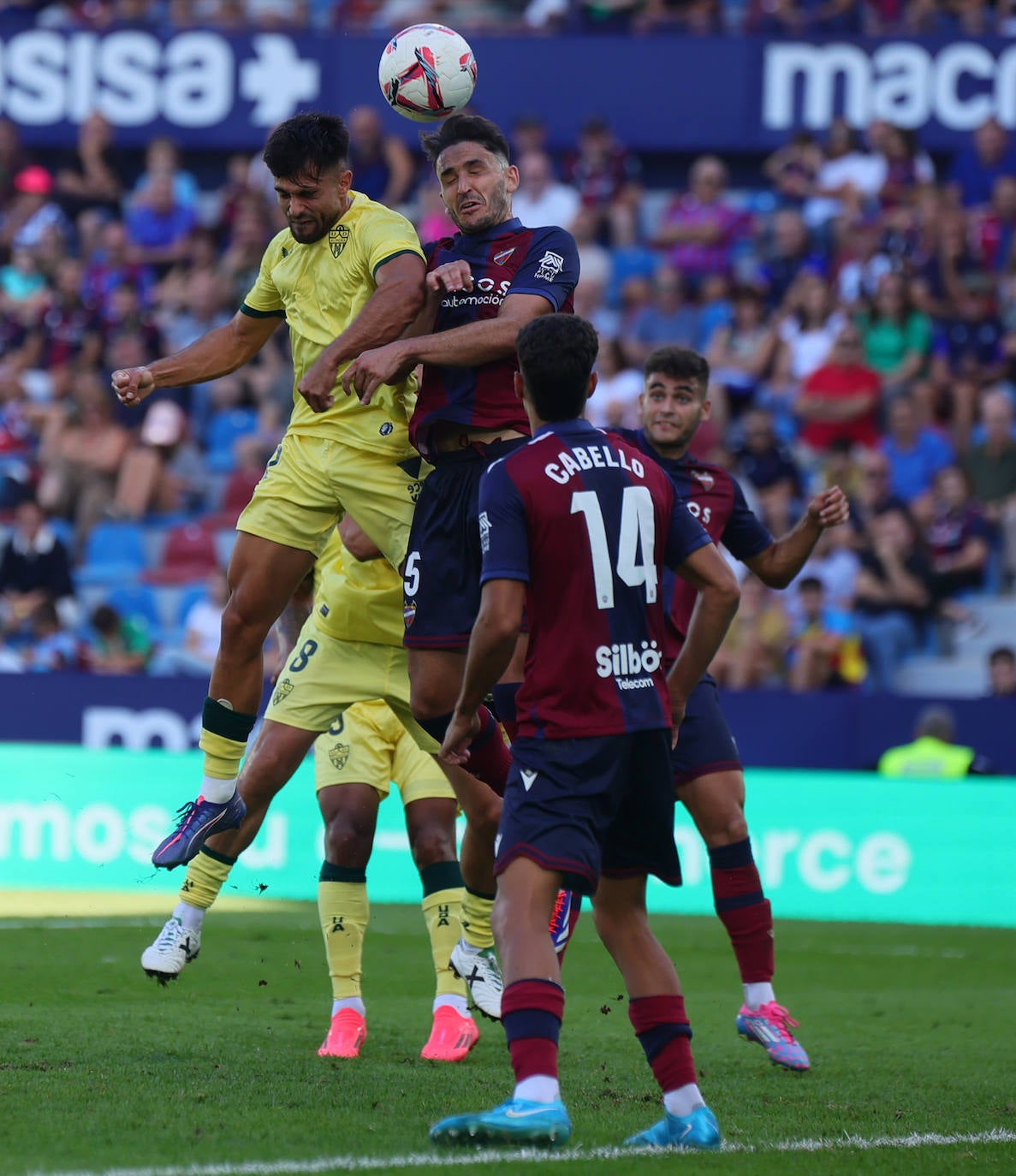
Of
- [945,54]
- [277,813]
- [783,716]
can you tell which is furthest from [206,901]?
[945,54]

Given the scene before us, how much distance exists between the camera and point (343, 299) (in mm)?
6895

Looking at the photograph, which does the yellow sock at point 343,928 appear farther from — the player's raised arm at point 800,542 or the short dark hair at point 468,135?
the short dark hair at point 468,135

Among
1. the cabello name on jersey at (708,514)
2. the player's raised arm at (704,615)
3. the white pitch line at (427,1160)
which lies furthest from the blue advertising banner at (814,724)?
the white pitch line at (427,1160)

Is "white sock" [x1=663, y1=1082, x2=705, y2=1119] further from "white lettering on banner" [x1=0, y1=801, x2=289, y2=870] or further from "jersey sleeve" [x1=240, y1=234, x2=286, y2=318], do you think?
"white lettering on banner" [x1=0, y1=801, x2=289, y2=870]

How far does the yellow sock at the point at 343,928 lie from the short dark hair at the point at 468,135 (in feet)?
9.42

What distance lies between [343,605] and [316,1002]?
2016mm

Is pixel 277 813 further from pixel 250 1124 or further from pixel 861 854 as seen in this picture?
pixel 250 1124

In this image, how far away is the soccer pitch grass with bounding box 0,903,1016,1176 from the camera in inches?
201

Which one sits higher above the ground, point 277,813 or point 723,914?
point 723,914

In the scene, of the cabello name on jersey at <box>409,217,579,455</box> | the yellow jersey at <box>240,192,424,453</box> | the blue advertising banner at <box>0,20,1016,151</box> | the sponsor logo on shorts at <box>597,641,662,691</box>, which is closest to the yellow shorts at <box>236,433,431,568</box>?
the yellow jersey at <box>240,192,424,453</box>

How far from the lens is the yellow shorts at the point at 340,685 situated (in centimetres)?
746

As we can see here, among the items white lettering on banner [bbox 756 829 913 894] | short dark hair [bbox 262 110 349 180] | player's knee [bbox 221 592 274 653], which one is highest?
short dark hair [bbox 262 110 349 180]

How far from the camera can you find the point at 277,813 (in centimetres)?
1273

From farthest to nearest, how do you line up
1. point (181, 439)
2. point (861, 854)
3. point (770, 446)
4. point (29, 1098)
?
point (181, 439)
point (770, 446)
point (861, 854)
point (29, 1098)
